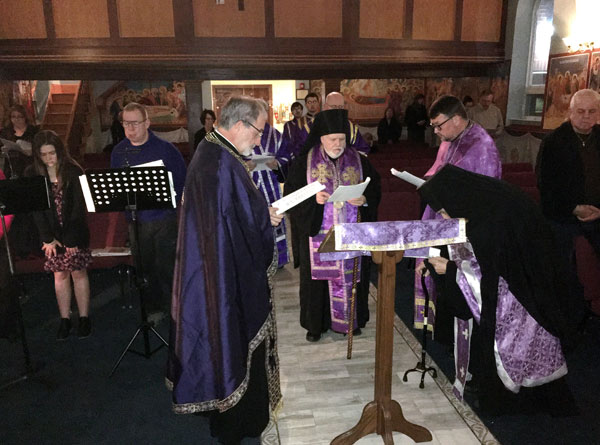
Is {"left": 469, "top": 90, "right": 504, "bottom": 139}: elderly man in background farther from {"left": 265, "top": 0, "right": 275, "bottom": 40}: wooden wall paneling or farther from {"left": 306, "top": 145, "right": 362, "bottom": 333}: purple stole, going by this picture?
{"left": 306, "top": 145, "right": 362, "bottom": 333}: purple stole

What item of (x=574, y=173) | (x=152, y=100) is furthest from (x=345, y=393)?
(x=152, y=100)

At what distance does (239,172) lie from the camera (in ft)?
8.13

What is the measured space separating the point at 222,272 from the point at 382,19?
28.4ft

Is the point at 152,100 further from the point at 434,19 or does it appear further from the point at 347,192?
the point at 347,192

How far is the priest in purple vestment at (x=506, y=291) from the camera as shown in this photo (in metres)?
2.63

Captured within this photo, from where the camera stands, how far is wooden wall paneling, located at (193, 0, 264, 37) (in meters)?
8.98

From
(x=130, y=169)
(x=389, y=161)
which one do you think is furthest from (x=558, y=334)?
(x=389, y=161)

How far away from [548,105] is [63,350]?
9651mm

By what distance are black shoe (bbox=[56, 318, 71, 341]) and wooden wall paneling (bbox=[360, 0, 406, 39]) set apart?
25.3ft

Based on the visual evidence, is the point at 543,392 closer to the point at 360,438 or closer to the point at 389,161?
the point at 360,438

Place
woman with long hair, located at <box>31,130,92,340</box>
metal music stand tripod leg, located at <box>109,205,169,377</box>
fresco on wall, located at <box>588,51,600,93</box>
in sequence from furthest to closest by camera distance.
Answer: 1. fresco on wall, located at <box>588,51,600,93</box>
2. woman with long hair, located at <box>31,130,92,340</box>
3. metal music stand tripod leg, located at <box>109,205,169,377</box>

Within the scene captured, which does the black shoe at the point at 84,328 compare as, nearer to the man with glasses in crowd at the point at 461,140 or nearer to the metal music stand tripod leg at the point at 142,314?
the metal music stand tripod leg at the point at 142,314

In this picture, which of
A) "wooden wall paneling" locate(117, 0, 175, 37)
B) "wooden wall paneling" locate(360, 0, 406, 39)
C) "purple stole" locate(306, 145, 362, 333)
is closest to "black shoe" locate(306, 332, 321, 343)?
"purple stole" locate(306, 145, 362, 333)

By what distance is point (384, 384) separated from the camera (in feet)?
8.78
